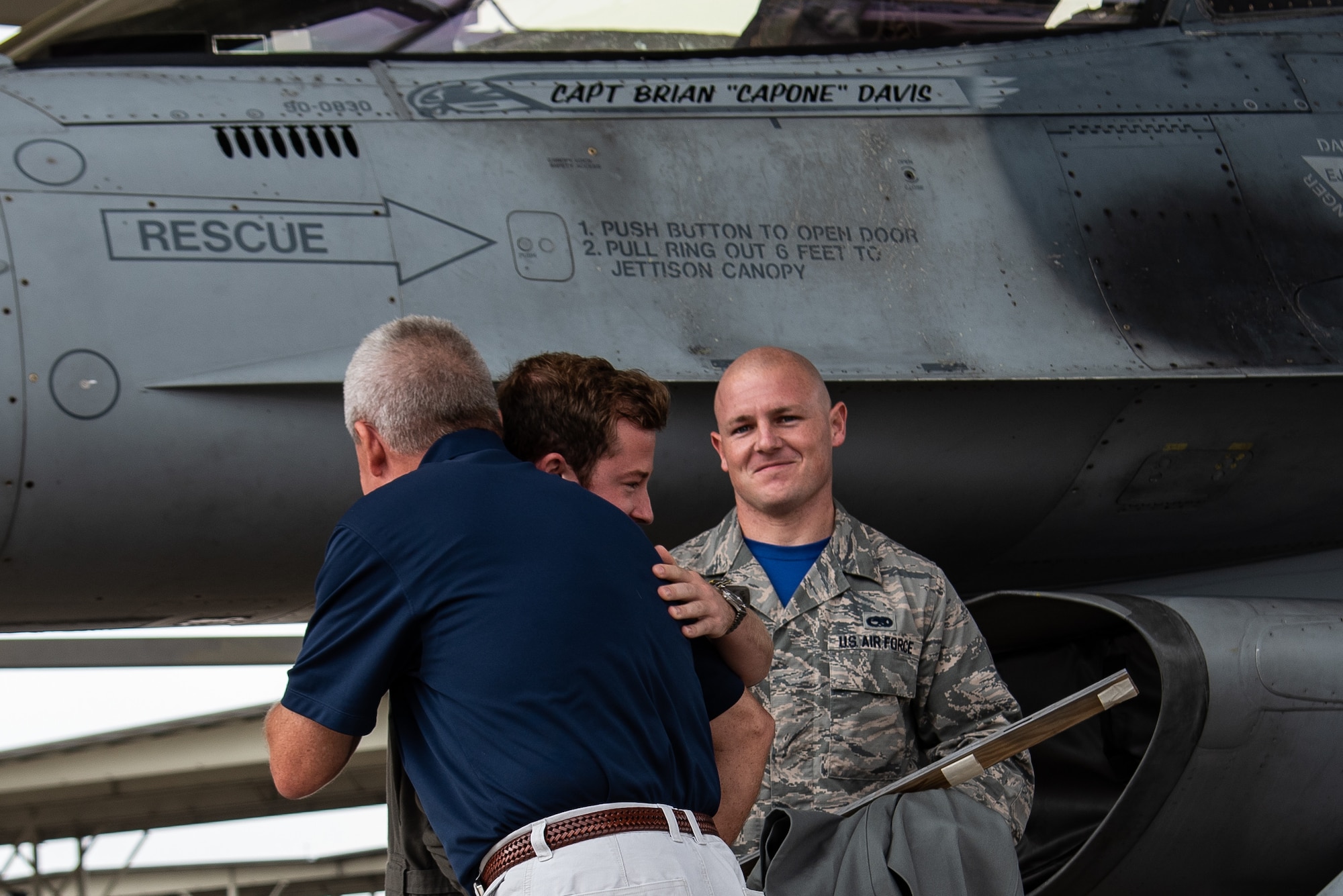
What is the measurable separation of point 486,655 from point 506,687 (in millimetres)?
51

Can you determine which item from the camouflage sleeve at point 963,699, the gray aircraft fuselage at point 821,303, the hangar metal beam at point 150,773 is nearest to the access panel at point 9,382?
the gray aircraft fuselage at point 821,303

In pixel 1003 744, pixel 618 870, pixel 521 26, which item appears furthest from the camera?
pixel 521 26

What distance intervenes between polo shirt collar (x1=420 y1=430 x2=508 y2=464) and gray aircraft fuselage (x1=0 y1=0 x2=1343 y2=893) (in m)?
1.48

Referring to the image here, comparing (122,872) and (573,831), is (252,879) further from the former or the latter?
(573,831)

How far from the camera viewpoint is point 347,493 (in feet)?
11.7

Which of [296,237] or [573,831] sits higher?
[296,237]

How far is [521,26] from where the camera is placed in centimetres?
407

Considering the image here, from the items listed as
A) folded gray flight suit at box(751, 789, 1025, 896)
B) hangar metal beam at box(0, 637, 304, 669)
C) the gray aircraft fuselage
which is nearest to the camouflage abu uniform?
folded gray flight suit at box(751, 789, 1025, 896)

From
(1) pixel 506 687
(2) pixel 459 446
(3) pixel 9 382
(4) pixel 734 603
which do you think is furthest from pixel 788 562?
(3) pixel 9 382

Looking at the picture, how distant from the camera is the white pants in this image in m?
1.71

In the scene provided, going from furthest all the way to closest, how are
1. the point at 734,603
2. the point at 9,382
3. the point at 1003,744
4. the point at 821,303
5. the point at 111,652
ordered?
the point at 111,652 → the point at 821,303 → the point at 9,382 → the point at 1003,744 → the point at 734,603

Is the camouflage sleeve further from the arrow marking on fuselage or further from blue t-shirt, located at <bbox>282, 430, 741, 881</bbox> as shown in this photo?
the arrow marking on fuselage

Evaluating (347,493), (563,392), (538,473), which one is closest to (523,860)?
(538,473)

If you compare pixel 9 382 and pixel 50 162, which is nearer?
pixel 9 382
